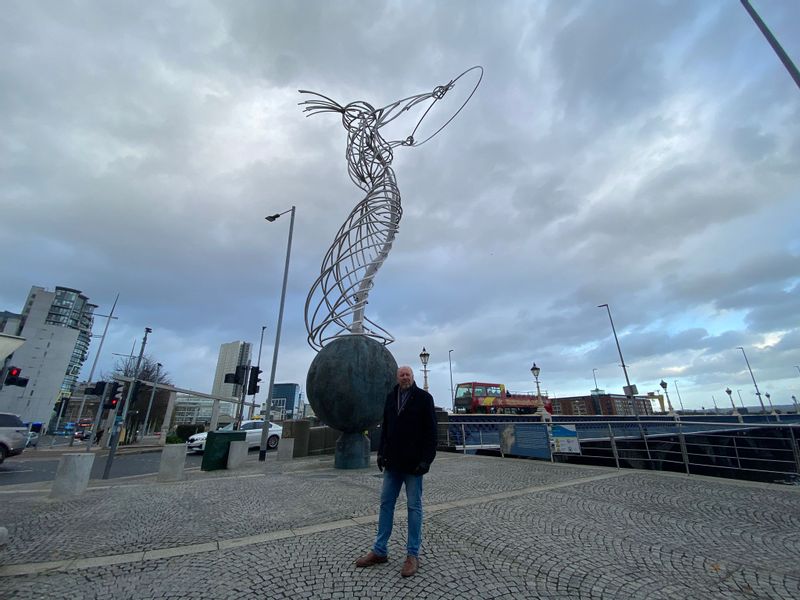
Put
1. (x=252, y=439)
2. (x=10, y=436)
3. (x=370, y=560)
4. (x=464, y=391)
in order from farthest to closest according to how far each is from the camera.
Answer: (x=464, y=391)
(x=252, y=439)
(x=10, y=436)
(x=370, y=560)

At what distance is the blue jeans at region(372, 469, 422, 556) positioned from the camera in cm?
335

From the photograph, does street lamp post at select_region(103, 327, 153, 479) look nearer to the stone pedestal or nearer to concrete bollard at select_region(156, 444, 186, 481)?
concrete bollard at select_region(156, 444, 186, 481)

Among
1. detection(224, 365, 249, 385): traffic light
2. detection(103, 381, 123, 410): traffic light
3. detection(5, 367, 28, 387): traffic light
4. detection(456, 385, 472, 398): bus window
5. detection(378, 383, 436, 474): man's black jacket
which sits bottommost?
detection(378, 383, 436, 474): man's black jacket

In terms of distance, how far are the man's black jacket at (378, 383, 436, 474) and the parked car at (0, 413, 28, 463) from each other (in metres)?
18.0

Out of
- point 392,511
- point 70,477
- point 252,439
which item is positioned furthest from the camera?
point 252,439

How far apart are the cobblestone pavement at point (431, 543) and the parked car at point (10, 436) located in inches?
391

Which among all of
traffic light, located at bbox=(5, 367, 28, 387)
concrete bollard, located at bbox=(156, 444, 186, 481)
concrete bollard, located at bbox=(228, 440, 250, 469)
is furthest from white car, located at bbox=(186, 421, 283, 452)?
concrete bollard, located at bbox=(156, 444, 186, 481)

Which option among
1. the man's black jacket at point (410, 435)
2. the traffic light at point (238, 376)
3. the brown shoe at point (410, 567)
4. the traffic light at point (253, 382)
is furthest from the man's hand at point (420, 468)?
the traffic light at point (253, 382)

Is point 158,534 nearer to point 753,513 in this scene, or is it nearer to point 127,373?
point 753,513

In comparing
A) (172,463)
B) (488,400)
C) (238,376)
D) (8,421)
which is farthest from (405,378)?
(488,400)

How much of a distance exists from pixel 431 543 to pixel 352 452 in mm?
6439

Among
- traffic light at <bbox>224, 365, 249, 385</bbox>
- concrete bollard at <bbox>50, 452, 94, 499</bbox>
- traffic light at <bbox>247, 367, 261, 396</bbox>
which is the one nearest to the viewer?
concrete bollard at <bbox>50, 452, 94, 499</bbox>

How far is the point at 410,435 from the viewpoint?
3.60m

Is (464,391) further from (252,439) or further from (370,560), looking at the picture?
(370,560)
